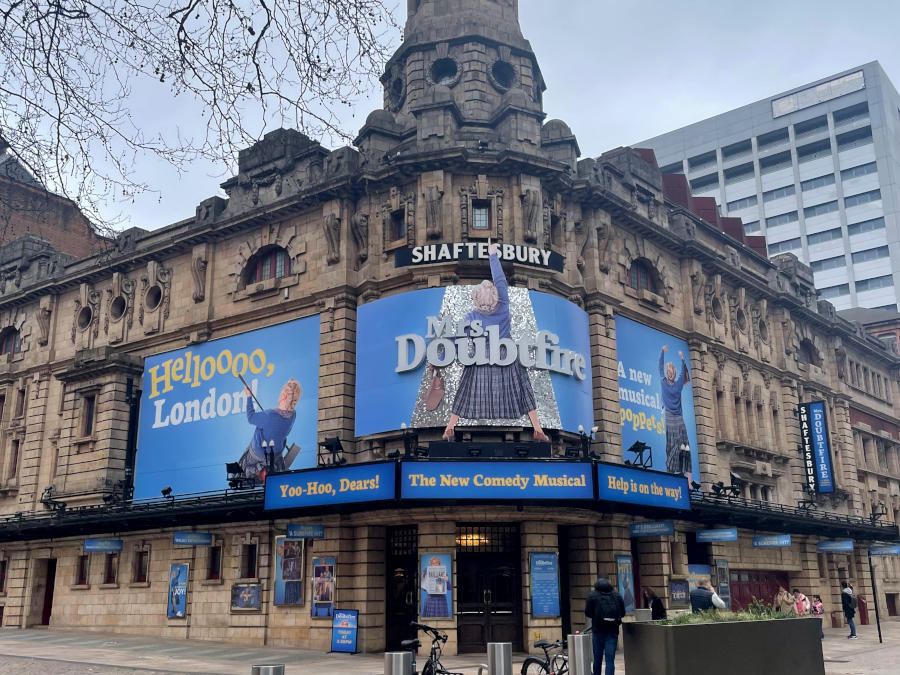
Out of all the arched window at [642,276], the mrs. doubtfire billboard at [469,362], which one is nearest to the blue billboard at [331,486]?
the mrs. doubtfire billboard at [469,362]

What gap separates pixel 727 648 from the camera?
13.1 metres

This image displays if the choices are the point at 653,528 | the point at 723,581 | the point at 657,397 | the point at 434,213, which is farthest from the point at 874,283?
the point at 434,213

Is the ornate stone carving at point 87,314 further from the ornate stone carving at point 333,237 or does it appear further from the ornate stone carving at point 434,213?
the ornate stone carving at point 434,213

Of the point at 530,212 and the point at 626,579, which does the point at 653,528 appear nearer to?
the point at 626,579

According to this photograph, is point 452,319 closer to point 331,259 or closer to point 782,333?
point 331,259

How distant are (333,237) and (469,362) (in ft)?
24.9

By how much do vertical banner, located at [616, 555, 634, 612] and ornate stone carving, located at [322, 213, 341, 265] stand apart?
14672mm

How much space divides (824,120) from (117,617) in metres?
101

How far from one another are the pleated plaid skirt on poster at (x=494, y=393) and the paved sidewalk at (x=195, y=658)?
A: 24.3ft

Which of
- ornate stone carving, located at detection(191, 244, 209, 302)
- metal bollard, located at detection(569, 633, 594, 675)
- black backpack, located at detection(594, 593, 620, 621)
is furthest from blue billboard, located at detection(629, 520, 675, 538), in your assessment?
ornate stone carving, located at detection(191, 244, 209, 302)

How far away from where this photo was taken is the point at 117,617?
34.1 m

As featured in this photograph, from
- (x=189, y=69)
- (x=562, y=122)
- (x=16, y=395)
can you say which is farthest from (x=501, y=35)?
(x=189, y=69)

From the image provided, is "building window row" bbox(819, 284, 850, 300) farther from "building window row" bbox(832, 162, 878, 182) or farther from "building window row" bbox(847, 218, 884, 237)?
"building window row" bbox(832, 162, 878, 182)

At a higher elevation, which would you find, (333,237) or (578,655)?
(333,237)
